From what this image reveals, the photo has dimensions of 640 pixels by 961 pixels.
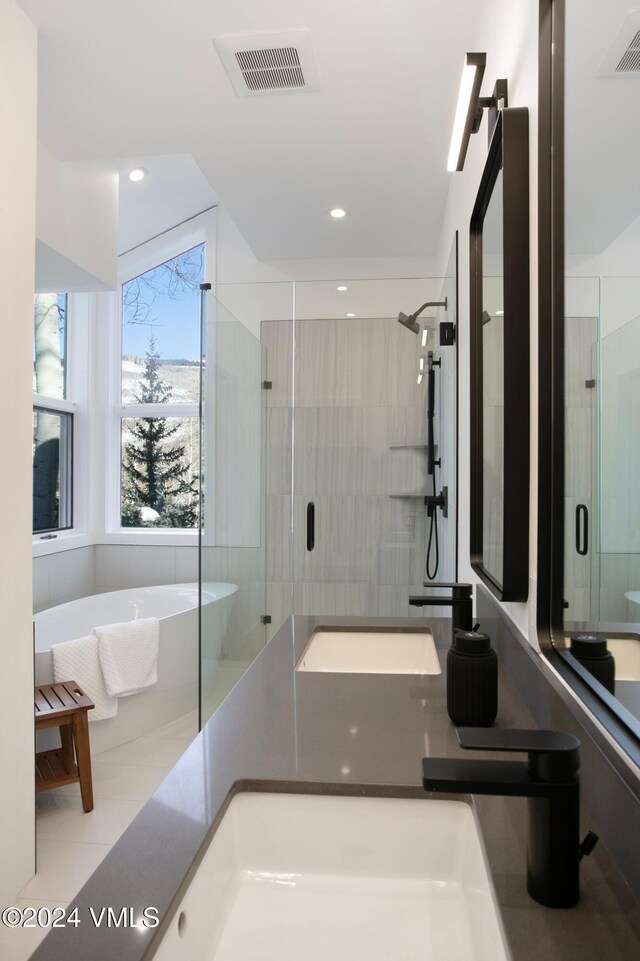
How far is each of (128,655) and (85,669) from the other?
21cm

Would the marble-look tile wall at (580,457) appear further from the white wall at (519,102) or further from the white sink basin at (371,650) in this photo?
the white sink basin at (371,650)

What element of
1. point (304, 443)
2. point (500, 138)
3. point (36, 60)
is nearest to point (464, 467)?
point (304, 443)

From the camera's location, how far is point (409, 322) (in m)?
2.92

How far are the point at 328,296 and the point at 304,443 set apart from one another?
0.75m

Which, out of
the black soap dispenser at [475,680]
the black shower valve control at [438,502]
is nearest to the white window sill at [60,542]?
the black shower valve control at [438,502]

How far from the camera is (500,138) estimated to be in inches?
49.4

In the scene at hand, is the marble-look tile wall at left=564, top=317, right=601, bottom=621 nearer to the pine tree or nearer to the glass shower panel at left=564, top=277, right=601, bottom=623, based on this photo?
the glass shower panel at left=564, top=277, right=601, bottom=623

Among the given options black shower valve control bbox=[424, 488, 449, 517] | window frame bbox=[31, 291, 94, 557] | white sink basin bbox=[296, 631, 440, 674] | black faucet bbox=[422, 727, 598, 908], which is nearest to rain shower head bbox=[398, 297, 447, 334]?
black shower valve control bbox=[424, 488, 449, 517]

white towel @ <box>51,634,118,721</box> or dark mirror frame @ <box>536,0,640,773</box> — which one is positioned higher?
dark mirror frame @ <box>536,0,640,773</box>

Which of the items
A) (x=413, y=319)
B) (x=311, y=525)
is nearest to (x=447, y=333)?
(x=413, y=319)

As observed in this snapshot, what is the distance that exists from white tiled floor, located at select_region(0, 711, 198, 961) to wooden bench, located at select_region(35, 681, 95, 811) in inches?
4.0

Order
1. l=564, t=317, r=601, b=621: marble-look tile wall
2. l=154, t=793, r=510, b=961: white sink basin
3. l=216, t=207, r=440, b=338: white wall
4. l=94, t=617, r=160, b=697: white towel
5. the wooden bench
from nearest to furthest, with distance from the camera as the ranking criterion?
l=154, t=793, r=510, b=961: white sink basin → l=564, t=317, r=601, b=621: marble-look tile wall → the wooden bench → l=94, t=617, r=160, b=697: white towel → l=216, t=207, r=440, b=338: white wall

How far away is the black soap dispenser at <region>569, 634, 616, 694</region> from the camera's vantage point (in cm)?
72

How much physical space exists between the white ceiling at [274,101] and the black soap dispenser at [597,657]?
1937mm
